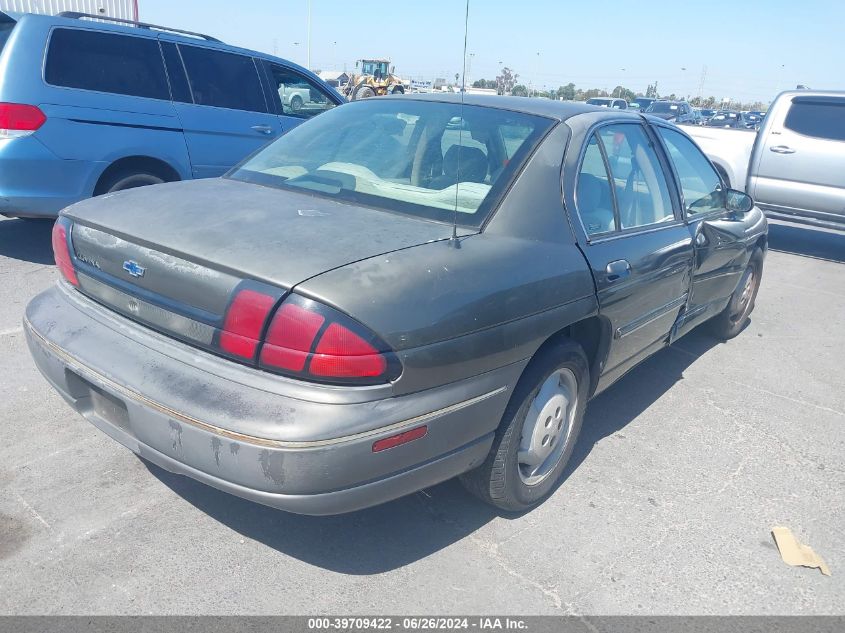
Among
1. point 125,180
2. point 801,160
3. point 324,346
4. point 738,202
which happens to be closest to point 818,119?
point 801,160

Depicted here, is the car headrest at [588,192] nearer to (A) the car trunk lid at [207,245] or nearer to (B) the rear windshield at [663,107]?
(A) the car trunk lid at [207,245]

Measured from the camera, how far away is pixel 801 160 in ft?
29.2

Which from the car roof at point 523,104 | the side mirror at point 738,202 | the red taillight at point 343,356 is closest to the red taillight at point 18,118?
the car roof at point 523,104

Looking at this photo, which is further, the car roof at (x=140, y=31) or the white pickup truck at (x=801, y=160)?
the white pickup truck at (x=801, y=160)

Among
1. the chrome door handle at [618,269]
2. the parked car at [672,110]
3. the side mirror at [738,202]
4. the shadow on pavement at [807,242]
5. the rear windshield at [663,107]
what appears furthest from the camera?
the rear windshield at [663,107]

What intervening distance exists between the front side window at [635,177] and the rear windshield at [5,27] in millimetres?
4986

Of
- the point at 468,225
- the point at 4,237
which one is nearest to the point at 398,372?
the point at 468,225

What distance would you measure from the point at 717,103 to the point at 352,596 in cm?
9138

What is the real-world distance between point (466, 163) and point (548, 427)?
3.81 feet

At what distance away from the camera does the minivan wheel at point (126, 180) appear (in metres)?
5.88

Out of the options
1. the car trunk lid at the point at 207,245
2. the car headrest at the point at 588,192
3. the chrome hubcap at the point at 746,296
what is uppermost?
the car headrest at the point at 588,192

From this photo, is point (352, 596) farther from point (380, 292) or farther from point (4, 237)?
point (4, 237)

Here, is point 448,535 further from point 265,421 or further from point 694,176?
point 694,176

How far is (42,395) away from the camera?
3656 mm
